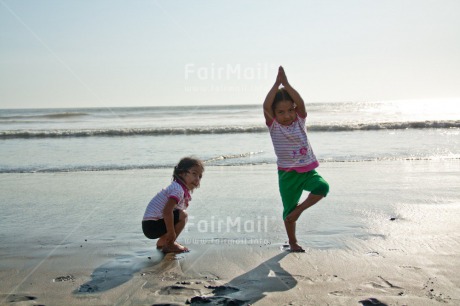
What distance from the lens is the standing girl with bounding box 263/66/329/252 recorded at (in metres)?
4.38

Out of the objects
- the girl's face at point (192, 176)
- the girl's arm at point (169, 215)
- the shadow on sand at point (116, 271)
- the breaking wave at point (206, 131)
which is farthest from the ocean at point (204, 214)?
the breaking wave at point (206, 131)

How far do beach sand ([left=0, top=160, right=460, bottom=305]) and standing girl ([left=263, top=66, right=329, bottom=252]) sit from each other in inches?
15.7

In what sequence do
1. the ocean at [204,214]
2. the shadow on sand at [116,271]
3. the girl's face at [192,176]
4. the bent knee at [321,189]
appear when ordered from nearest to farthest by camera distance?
the shadow on sand at [116,271], the ocean at [204,214], the bent knee at [321,189], the girl's face at [192,176]

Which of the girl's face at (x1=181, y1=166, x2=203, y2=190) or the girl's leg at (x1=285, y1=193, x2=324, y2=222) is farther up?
the girl's face at (x1=181, y1=166, x2=203, y2=190)

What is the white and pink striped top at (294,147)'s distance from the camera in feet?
14.7

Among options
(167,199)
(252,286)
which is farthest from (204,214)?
(252,286)

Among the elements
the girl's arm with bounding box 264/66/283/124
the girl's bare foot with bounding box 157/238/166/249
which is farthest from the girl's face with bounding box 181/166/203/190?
the girl's arm with bounding box 264/66/283/124

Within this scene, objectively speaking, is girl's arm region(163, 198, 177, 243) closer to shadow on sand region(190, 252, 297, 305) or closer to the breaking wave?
shadow on sand region(190, 252, 297, 305)

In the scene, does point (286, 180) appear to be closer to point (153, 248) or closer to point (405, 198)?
point (153, 248)

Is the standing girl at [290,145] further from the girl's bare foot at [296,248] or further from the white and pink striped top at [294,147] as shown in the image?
the girl's bare foot at [296,248]

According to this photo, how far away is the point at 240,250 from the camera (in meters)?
4.16

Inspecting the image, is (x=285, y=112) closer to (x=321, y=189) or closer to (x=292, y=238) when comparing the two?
(x=321, y=189)

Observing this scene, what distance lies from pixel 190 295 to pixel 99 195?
421 cm

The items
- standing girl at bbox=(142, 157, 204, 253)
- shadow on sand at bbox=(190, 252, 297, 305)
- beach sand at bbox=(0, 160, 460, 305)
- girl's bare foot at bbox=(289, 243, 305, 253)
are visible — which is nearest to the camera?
shadow on sand at bbox=(190, 252, 297, 305)
